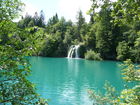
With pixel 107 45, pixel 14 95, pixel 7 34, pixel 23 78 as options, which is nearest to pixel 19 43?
pixel 7 34

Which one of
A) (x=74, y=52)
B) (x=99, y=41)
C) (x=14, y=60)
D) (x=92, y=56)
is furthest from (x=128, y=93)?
(x=74, y=52)

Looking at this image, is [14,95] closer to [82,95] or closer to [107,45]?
[82,95]

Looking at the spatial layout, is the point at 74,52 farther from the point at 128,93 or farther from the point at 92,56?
the point at 128,93

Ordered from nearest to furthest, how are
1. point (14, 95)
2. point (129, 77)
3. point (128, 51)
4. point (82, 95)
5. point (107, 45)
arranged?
point (14, 95) < point (129, 77) < point (82, 95) < point (128, 51) < point (107, 45)

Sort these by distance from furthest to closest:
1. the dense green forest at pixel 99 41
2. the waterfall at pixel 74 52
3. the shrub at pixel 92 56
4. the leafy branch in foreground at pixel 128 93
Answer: the waterfall at pixel 74 52 < the shrub at pixel 92 56 < the dense green forest at pixel 99 41 < the leafy branch in foreground at pixel 128 93

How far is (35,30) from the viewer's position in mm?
3002

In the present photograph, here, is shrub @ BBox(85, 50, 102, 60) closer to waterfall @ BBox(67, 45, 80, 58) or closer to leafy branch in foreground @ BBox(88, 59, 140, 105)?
waterfall @ BBox(67, 45, 80, 58)

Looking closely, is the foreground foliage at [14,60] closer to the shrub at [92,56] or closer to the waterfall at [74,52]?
the shrub at [92,56]

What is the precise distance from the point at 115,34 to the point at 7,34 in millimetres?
Answer: 44379

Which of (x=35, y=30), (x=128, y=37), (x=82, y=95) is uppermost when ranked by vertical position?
(x=128, y=37)

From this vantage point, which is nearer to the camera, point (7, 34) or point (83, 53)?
point (7, 34)

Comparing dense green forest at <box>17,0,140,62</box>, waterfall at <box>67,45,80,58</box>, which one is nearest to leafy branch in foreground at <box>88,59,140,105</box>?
dense green forest at <box>17,0,140,62</box>

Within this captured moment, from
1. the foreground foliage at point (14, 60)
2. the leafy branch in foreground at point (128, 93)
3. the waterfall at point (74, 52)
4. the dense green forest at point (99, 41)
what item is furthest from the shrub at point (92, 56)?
the foreground foliage at point (14, 60)

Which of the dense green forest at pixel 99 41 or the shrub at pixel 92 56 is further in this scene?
the shrub at pixel 92 56
